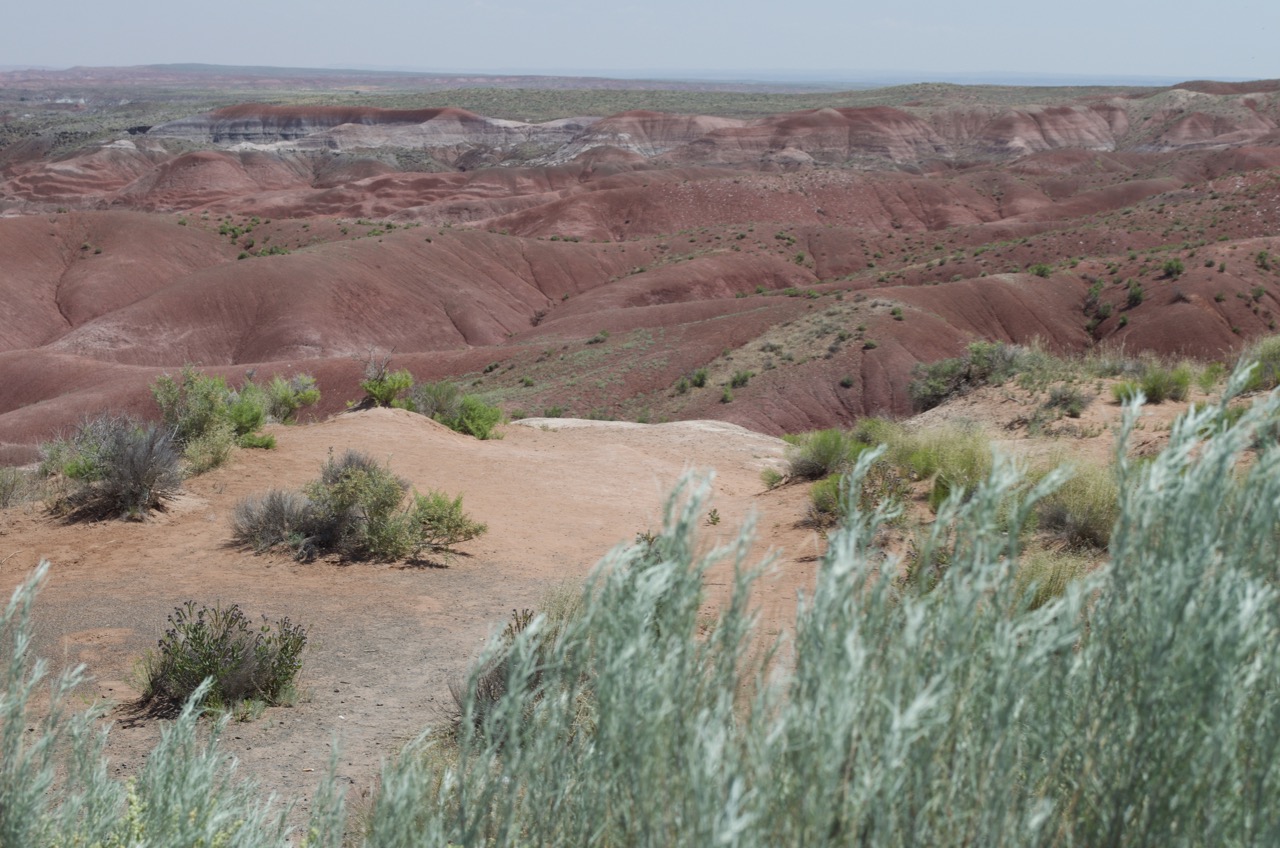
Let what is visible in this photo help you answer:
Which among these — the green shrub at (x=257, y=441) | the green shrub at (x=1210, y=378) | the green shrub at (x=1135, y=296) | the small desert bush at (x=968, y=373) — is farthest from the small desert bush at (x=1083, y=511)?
the green shrub at (x=1135, y=296)

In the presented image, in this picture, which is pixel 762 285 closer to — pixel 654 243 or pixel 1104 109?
pixel 654 243

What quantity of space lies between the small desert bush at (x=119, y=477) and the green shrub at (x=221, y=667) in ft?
15.7

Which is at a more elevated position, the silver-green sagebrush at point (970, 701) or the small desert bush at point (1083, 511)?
the silver-green sagebrush at point (970, 701)

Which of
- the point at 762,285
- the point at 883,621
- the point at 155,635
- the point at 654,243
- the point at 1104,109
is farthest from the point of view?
the point at 1104,109

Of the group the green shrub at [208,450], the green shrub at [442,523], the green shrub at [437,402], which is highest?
the green shrub at [208,450]

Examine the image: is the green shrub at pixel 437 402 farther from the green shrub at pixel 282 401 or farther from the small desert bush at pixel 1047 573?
the small desert bush at pixel 1047 573

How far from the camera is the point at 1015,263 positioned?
5456 centimetres

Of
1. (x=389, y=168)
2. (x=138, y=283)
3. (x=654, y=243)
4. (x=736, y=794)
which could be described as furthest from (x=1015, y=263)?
(x=389, y=168)

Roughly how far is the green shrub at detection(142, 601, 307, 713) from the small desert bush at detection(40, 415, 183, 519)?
4.80m

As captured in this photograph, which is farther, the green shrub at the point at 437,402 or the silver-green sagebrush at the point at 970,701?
the green shrub at the point at 437,402

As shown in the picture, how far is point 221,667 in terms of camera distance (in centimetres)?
698

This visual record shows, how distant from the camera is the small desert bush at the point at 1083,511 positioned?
9078 mm

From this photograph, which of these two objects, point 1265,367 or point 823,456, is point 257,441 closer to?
point 823,456

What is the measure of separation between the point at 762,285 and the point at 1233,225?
2755 cm
